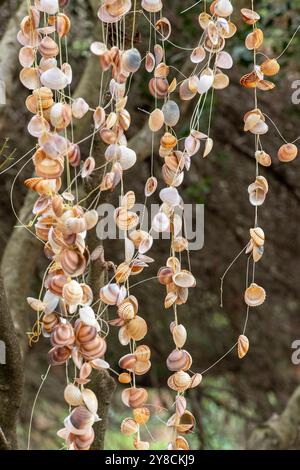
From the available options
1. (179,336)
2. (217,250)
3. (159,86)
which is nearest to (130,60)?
(159,86)

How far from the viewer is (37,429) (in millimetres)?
2752

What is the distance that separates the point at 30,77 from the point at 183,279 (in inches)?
10.3

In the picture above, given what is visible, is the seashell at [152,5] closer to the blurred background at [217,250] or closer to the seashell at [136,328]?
the seashell at [136,328]

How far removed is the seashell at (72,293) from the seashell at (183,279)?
140 millimetres

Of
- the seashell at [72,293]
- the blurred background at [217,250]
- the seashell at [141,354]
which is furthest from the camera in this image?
the blurred background at [217,250]

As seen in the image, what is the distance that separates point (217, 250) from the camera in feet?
8.46

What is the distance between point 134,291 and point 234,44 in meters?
0.86

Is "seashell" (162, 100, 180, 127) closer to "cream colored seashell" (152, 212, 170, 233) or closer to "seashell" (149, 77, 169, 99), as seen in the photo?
"seashell" (149, 77, 169, 99)

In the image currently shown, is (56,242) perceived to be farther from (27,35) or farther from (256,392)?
(256,392)

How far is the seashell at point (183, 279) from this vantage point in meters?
0.85

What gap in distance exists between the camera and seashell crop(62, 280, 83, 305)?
74 cm

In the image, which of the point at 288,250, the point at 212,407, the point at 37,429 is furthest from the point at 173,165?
the point at 212,407

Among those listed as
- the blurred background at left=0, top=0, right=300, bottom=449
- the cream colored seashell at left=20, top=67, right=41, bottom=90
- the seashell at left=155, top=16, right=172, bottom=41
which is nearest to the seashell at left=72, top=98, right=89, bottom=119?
the cream colored seashell at left=20, top=67, right=41, bottom=90

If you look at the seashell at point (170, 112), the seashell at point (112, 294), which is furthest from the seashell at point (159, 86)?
the seashell at point (112, 294)
